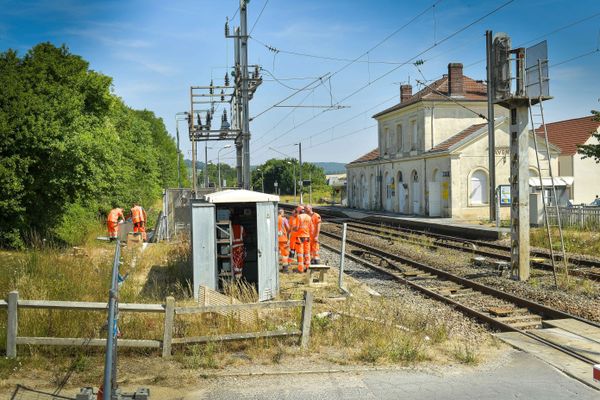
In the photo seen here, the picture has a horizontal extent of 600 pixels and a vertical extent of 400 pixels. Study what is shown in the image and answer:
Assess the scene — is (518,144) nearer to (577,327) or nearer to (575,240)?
(577,327)

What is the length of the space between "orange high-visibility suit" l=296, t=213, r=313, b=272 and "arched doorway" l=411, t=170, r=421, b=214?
26418 millimetres

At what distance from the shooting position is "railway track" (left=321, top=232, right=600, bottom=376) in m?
10.0

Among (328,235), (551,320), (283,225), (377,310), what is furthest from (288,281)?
(328,235)

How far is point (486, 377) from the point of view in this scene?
7.46 m

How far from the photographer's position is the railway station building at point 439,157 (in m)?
36.7

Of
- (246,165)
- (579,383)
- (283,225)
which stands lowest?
(579,383)

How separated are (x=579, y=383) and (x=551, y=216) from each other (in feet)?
71.9

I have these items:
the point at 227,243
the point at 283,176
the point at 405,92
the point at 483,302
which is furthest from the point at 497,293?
the point at 283,176

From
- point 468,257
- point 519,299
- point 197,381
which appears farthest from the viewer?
point 468,257

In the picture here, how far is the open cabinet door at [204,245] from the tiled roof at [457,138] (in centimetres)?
2898

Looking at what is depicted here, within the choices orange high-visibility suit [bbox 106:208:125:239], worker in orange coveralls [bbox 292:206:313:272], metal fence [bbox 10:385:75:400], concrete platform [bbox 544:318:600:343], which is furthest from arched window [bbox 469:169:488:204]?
metal fence [bbox 10:385:75:400]

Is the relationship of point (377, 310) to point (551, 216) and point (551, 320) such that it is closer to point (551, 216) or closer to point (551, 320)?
point (551, 320)

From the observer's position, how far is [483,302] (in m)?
12.4

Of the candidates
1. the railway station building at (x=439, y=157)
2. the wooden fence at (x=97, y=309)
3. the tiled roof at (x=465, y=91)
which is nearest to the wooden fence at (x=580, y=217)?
the railway station building at (x=439, y=157)
